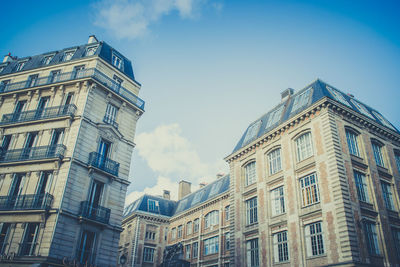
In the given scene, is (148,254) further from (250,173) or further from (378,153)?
(378,153)

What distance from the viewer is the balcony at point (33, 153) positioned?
20078 millimetres

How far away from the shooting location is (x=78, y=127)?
821 inches

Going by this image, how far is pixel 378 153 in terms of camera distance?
74.8ft

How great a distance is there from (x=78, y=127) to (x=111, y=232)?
7763mm

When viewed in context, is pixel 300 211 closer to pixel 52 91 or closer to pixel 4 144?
pixel 52 91

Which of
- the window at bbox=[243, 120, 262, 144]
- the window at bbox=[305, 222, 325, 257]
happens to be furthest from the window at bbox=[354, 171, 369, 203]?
the window at bbox=[243, 120, 262, 144]

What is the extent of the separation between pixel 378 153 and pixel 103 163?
20950mm

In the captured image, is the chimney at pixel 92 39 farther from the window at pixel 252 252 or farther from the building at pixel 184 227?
the window at pixel 252 252

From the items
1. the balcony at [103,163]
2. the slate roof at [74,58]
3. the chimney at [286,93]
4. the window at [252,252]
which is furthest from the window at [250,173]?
the slate roof at [74,58]

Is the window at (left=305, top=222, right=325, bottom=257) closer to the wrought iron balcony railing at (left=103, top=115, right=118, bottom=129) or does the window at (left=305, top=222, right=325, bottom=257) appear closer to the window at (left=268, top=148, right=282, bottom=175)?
the window at (left=268, top=148, right=282, bottom=175)

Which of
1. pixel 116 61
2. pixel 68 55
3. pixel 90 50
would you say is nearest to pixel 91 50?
pixel 90 50

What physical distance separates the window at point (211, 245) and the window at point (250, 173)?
1148cm

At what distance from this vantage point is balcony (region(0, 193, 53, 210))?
1831cm

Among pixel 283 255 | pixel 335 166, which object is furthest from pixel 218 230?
pixel 335 166
